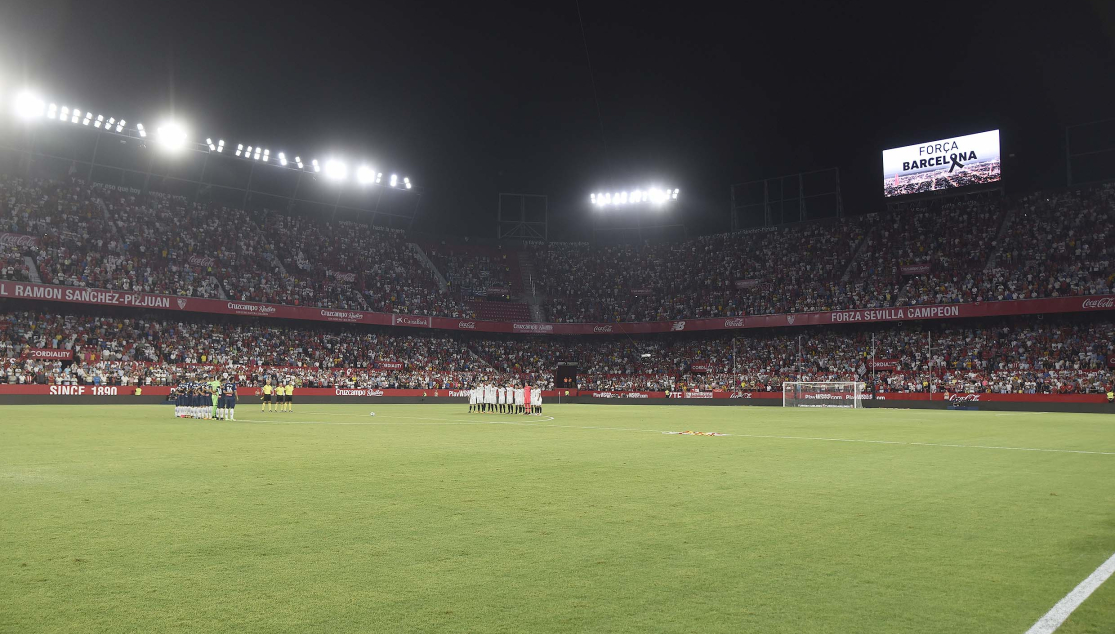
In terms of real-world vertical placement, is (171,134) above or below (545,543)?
above

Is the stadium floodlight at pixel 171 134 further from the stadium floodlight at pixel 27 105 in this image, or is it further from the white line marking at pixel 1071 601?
the white line marking at pixel 1071 601

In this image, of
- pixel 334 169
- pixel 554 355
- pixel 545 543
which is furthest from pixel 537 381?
pixel 545 543

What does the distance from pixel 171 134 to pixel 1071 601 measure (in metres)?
63.4

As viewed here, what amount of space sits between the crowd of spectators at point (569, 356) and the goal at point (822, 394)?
1970 millimetres

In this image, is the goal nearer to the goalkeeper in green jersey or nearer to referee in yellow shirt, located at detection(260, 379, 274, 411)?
referee in yellow shirt, located at detection(260, 379, 274, 411)

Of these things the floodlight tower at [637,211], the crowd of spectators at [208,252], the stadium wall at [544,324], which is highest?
the floodlight tower at [637,211]

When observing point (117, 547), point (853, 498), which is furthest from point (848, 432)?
point (117, 547)

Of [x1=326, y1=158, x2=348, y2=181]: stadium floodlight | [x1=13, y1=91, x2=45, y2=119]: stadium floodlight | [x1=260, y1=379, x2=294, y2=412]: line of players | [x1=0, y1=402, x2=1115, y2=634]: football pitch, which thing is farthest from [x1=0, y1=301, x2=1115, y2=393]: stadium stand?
[x1=0, y1=402, x2=1115, y2=634]: football pitch

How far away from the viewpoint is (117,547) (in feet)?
22.1

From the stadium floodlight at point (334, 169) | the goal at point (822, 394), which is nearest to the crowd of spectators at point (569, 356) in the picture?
the goal at point (822, 394)

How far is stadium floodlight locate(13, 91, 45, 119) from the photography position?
51.2 m

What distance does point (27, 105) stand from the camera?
168 feet

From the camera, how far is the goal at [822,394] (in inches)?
2168

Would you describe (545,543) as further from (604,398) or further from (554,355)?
(554,355)
